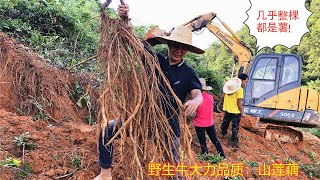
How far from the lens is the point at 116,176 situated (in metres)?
2.89

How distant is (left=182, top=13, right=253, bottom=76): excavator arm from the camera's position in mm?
8812

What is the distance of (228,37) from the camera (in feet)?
29.5


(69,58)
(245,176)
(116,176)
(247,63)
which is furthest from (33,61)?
(247,63)

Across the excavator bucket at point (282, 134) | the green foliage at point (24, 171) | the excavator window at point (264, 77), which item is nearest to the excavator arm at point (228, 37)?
the excavator window at point (264, 77)

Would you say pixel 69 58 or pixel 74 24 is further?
pixel 74 24

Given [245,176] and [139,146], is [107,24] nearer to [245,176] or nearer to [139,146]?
[139,146]

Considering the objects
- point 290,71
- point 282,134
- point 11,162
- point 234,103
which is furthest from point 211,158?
point 290,71

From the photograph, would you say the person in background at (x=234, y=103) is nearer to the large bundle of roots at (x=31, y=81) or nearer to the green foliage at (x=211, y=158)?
the green foliage at (x=211, y=158)

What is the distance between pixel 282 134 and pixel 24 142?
685 centimetres

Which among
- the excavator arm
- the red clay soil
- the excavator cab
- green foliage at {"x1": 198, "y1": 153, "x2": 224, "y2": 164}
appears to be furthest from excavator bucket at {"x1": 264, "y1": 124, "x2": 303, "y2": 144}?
green foliage at {"x1": 198, "y1": 153, "x2": 224, "y2": 164}

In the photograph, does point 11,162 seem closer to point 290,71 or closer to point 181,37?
point 181,37

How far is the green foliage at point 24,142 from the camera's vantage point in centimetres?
291

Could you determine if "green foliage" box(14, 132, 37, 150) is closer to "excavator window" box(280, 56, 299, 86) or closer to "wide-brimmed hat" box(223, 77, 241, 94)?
"wide-brimmed hat" box(223, 77, 241, 94)

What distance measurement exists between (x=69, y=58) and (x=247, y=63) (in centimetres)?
517
